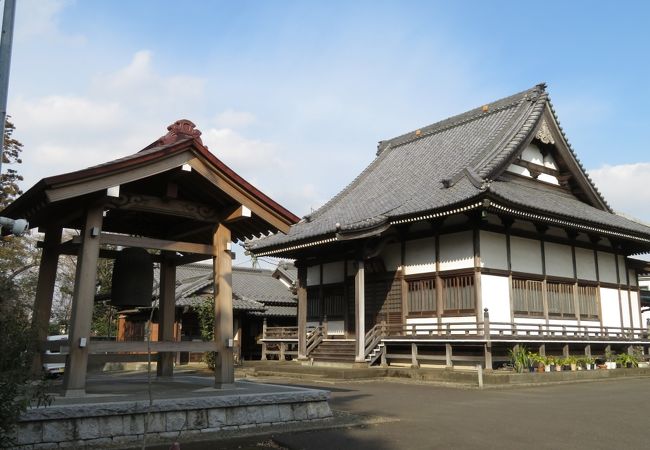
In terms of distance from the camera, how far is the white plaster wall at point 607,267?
22516 mm

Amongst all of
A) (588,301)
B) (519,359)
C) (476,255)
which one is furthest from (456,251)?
(588,301)

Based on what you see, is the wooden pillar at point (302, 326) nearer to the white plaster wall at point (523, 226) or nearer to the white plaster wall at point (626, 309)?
the white plaster wall at point (523, 226)

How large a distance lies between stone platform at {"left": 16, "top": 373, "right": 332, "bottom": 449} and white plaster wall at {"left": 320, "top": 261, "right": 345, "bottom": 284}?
13641mm

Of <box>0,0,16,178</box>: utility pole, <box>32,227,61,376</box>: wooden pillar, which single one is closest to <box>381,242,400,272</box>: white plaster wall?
<box>32,227,61,376</box>: wooden pillar

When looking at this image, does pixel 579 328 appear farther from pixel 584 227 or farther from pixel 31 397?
pixel 31 397

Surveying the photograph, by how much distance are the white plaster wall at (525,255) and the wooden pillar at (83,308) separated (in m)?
14.7

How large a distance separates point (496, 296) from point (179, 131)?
12724 mm

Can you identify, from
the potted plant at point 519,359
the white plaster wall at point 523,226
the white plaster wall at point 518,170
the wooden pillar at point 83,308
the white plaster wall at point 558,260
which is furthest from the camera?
the white plaster wall at point 518,170

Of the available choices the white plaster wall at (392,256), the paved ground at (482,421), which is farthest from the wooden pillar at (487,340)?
the white plaster wall at (392,256)

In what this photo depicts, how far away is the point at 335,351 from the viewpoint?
20.9 metres

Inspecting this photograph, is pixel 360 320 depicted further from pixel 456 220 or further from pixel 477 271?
pixel 456 220

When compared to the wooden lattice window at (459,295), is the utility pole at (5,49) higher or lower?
higher

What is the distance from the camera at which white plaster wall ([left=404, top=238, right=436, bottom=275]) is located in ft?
64.3

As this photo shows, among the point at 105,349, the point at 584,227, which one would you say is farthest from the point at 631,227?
the point at 105,349
